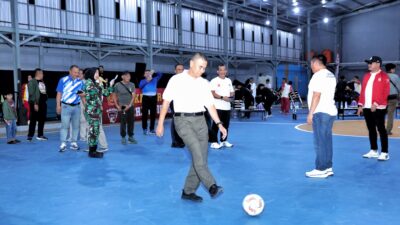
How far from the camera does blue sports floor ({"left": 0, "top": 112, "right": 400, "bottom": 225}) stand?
3.89m

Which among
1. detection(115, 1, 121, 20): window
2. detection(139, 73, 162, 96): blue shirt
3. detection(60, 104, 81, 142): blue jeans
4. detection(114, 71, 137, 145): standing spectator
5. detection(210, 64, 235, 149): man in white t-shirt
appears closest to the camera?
detection(210, 64, 235, 149): man in white t-shirt

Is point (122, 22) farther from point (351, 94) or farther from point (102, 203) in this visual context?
point (102, 203)

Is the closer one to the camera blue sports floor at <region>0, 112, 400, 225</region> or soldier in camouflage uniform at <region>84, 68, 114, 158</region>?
blue sports floor at <region>0, 112, 400, 225</region>

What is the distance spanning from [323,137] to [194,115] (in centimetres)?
217

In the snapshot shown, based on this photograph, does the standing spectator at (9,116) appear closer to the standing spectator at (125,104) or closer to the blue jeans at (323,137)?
the standing spectator at (125,104)

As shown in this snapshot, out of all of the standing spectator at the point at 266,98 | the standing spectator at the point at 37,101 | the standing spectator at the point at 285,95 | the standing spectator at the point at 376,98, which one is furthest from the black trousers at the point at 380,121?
the standing spectator at the point at 285,95

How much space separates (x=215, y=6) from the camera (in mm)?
25703

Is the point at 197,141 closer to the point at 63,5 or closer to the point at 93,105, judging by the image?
the point at 93,105

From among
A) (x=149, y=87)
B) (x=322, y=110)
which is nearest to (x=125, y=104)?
(x=149, y=87)

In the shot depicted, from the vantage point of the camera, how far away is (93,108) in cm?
725

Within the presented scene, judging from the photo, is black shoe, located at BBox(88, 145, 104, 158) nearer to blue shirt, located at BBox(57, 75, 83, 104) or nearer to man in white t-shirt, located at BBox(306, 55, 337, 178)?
blue shirt, located at BBox(57, 75, 83, 104)

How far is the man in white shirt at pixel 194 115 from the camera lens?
418cm

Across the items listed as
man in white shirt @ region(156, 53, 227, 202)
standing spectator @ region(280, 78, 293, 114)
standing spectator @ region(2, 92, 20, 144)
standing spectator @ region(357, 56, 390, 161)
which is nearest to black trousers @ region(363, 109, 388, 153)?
standing spectator @ region(357, 56, 390, 161)

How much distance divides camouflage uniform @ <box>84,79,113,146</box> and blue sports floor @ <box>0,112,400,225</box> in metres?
0.50
